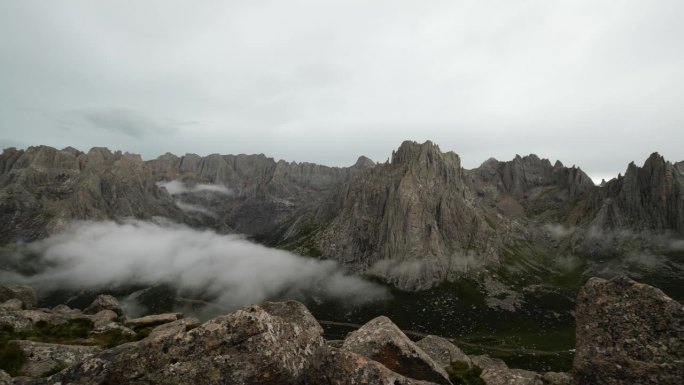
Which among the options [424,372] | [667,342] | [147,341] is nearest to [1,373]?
[147,341]

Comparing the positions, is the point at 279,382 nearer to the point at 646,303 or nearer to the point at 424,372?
the point at 424,372

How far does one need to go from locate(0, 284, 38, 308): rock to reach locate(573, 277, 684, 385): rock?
84928 mm

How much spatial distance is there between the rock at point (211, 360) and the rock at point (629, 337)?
12.9m

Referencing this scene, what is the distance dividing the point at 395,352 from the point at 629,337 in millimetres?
11201

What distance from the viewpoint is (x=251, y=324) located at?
15781 millimetres

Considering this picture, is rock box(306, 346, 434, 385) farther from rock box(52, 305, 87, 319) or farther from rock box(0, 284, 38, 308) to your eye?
rock box(0, 284, 38, 308)

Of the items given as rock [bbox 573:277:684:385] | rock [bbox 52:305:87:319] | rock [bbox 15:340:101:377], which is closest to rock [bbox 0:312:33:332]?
rock [bbox 52:305:87:319]

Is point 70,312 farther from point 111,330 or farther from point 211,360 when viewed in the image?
point 211,360

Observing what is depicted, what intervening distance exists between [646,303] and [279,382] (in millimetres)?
16404

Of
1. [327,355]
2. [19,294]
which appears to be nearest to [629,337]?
[327,355]

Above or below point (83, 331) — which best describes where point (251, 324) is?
above

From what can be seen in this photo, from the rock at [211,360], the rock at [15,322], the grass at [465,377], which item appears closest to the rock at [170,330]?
the rock at [211,360]

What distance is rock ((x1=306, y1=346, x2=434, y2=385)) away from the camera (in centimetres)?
1453

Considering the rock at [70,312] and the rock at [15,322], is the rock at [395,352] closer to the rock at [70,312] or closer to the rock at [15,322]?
the rock at [15,322]
